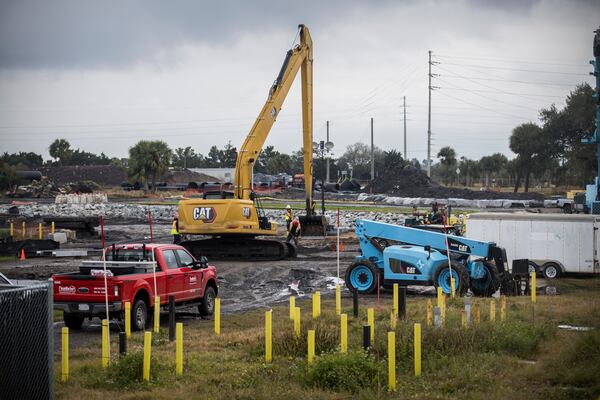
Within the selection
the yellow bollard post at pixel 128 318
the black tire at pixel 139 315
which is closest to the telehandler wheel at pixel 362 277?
the black tire at pixel 139 315

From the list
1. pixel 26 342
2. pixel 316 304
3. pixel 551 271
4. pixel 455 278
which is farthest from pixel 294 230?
pixel 26 342

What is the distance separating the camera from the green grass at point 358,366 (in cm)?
1260

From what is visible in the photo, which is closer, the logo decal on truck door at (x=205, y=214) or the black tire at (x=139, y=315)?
the black tire at (x=139, y=315)

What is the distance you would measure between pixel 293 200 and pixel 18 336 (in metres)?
80.1

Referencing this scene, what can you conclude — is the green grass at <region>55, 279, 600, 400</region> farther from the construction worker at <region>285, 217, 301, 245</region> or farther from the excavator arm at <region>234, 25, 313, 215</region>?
the construction worker at <region>285, 217, 301, 245</region>

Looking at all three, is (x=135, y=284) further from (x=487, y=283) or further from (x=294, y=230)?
(x=294, y=230)

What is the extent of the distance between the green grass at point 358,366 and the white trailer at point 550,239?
43.1 ft

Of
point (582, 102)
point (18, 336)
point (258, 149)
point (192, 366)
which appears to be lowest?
point (192, 366)

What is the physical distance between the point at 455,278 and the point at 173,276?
7823mm

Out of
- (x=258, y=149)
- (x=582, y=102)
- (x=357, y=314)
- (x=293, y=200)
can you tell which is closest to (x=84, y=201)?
(x=293, y=200)

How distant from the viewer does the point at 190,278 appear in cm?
2153

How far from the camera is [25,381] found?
10875 mm

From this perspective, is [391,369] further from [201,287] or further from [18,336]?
[201,287]

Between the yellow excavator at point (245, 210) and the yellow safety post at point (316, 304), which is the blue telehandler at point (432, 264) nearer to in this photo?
the yellow safety post at point (316, 304)
